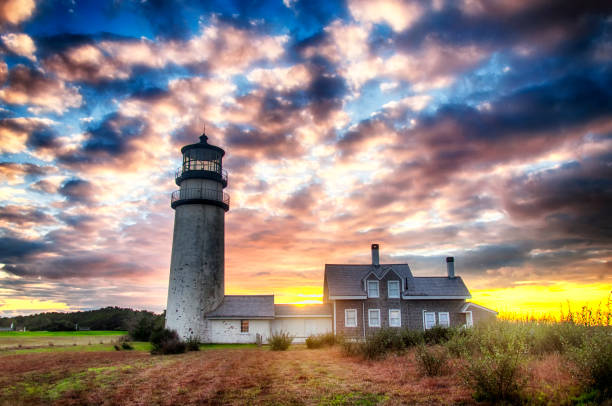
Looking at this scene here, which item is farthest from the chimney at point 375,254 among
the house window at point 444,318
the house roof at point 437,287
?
the house window at point 444,318

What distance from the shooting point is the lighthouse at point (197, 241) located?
106 feet

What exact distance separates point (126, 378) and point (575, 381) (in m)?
13.2

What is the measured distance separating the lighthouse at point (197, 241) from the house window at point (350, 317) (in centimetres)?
1055

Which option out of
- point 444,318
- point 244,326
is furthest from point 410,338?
point 244,326

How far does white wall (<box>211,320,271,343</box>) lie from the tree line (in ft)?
68.3

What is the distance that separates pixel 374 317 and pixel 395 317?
174 cm

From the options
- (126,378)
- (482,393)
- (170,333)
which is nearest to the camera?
(482,393)

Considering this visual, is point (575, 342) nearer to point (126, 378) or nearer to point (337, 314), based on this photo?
point (126, 378)

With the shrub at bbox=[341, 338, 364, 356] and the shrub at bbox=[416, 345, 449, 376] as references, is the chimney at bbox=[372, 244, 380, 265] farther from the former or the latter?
the shrub at bbox=[416, 345, 449, 376]

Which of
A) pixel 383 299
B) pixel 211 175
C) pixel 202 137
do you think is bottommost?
pixel 383 299

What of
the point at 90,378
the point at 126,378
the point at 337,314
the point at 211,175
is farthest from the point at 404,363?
the point at 211,175

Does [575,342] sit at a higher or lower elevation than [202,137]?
lower

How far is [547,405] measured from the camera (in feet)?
26.6

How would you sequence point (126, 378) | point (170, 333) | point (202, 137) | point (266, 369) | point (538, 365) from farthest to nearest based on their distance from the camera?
point (202, 137) → point (170, 333) → point (266, 369) → point (126, 378) → point (538, 365)
